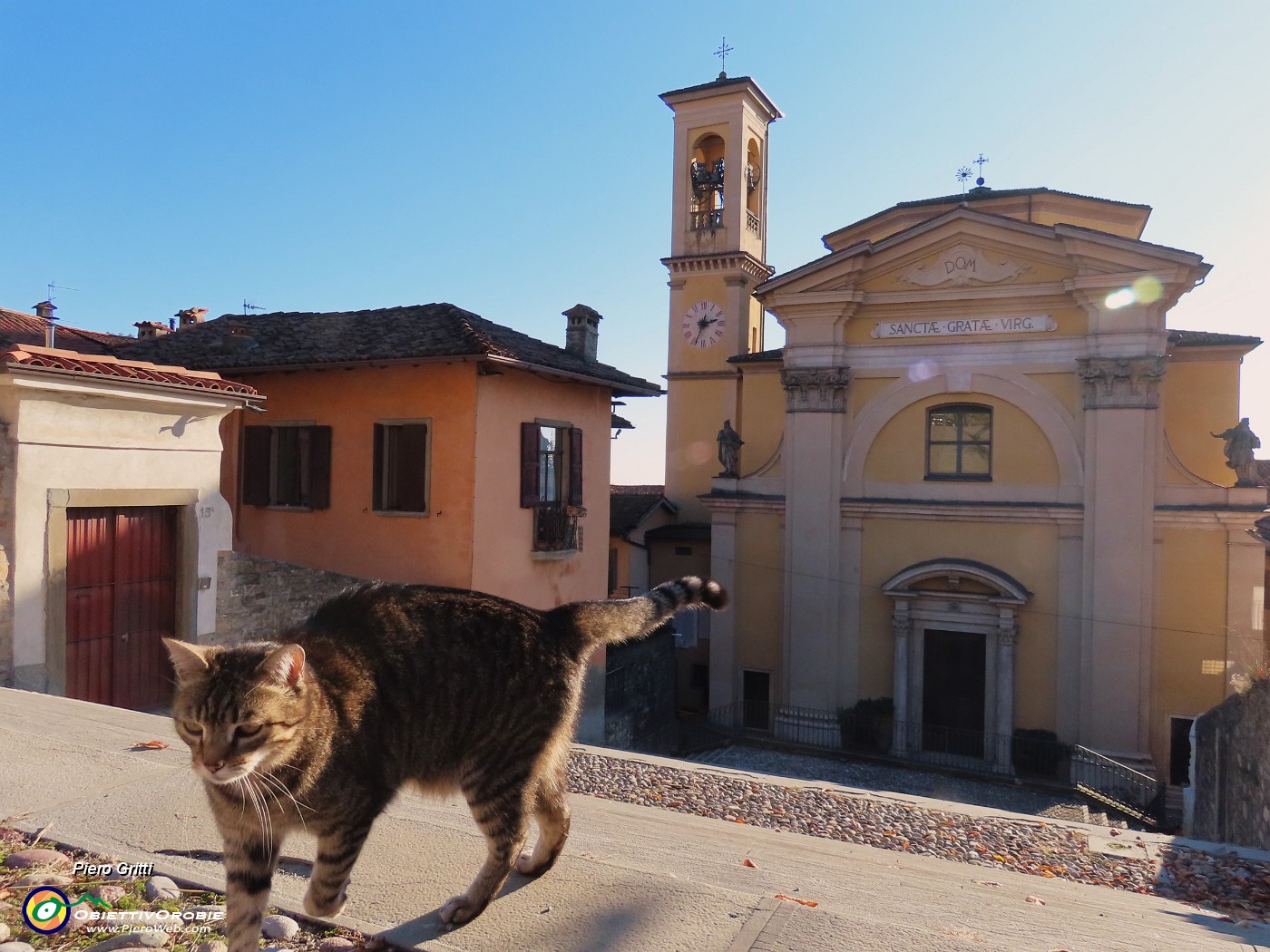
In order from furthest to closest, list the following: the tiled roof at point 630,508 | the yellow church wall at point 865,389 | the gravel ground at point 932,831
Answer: the tiled roof at point 630,508 → the yellow church wall at point 865,389 → the gravel ground at point 932,831

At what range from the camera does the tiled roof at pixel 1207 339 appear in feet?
51.9

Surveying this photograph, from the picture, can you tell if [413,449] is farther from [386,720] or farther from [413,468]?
[386,720]

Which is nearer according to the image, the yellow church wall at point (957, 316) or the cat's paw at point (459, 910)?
the cat's paw at point (459, 910)

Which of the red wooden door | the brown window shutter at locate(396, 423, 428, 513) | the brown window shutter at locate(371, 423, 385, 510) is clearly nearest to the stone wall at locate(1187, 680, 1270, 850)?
the red wooden door

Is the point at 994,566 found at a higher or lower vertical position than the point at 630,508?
lower

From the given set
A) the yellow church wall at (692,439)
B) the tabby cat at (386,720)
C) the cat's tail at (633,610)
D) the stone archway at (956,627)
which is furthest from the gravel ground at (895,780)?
the tabby cat at (386,720)

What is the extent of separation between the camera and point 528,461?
42.8 feet

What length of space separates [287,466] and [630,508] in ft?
37.0

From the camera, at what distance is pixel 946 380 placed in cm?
1736

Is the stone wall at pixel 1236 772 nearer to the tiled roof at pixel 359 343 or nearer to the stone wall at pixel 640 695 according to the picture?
the stone wall at pixel 640 695

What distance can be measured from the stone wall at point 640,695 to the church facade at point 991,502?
1.65 m

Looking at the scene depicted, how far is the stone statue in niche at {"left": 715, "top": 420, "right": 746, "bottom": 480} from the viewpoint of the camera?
19188mm

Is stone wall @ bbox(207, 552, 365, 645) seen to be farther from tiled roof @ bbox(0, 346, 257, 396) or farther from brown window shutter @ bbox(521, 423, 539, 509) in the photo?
brown window shutter @ bbox(521, 423, 539, 509)

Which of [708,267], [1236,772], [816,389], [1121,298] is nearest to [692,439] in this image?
[708,267]
